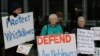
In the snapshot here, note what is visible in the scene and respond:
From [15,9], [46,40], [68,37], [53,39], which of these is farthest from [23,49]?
[68,37]

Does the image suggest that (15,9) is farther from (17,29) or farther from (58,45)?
(58,45)

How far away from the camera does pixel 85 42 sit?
32.9ft

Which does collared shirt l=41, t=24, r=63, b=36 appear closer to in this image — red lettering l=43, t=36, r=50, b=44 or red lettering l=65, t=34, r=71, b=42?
red lettering l=43, t=36, r=50, b=44

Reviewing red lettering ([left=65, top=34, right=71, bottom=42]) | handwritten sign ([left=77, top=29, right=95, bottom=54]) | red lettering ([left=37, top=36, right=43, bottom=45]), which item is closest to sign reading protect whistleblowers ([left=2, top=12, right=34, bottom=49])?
red lettering ([left=37, top=36, right=43, bottom=45])

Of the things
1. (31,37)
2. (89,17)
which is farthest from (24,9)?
(31,37)

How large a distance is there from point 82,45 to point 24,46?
1.33m

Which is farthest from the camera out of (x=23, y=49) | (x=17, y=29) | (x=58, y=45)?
(x=58, y=45)

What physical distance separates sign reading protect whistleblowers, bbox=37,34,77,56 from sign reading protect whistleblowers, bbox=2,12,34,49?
1.18ft

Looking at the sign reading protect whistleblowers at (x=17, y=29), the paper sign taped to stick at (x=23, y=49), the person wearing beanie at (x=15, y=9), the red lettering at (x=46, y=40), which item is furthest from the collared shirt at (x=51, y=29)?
the person wearing beanie at (x=15, y=9)

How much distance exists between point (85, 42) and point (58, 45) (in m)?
0.66

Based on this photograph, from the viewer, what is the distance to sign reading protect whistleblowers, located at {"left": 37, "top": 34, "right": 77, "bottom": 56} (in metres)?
9.66

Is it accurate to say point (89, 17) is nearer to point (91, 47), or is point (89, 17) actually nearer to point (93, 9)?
point (93, 9)

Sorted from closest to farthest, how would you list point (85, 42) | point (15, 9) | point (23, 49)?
point (15, 9) < point (23, 49) < point (85, 42)

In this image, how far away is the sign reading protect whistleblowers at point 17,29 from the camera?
942cm
